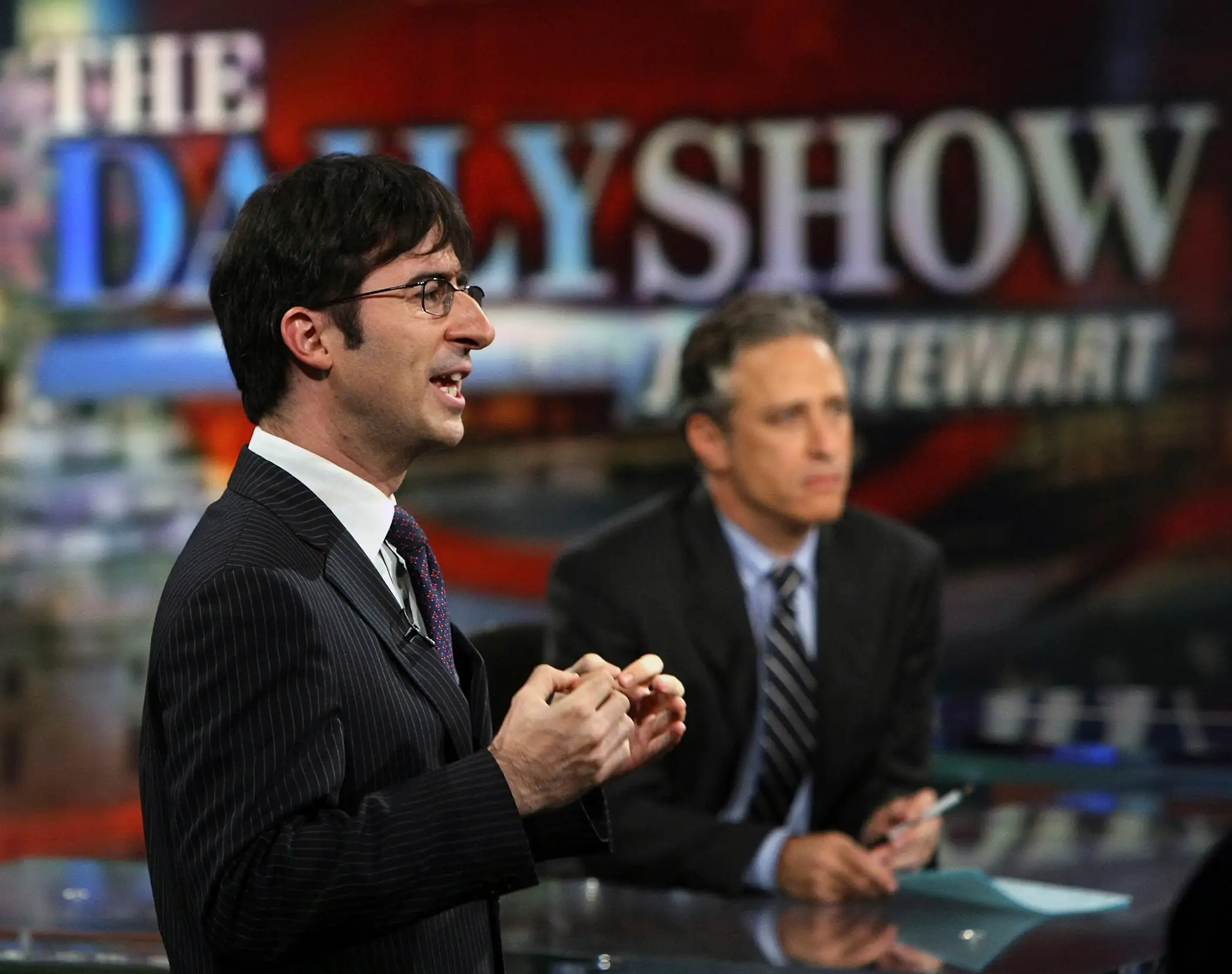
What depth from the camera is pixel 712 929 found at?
1.97 meters

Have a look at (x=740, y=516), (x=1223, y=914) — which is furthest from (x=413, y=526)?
(x=740, y=516)

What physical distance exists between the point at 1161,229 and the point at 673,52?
1.33 m

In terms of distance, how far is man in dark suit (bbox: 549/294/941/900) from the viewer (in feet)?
8.69

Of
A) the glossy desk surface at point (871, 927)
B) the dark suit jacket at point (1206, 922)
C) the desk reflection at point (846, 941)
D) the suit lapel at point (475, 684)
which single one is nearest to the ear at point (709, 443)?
the glossy desk surface at point (871, 927)

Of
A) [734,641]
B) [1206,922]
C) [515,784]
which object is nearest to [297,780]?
[515,784]

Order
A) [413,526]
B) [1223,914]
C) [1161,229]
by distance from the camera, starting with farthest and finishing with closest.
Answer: [1161,229], [413,526], [1223,914]

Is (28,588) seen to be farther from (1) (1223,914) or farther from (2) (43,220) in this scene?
(1) (1223,914)

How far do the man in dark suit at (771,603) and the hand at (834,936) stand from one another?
452mm

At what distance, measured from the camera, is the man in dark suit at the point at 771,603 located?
8.69 ft

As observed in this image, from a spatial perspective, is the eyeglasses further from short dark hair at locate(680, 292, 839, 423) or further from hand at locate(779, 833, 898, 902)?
short dark hair at locate(680, 292, 839, 423)

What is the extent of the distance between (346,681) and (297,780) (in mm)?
99

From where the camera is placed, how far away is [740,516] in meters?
2.80

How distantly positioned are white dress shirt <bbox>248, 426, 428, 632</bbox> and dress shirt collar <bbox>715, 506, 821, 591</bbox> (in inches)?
52.6

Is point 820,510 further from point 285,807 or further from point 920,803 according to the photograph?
point 285,807
